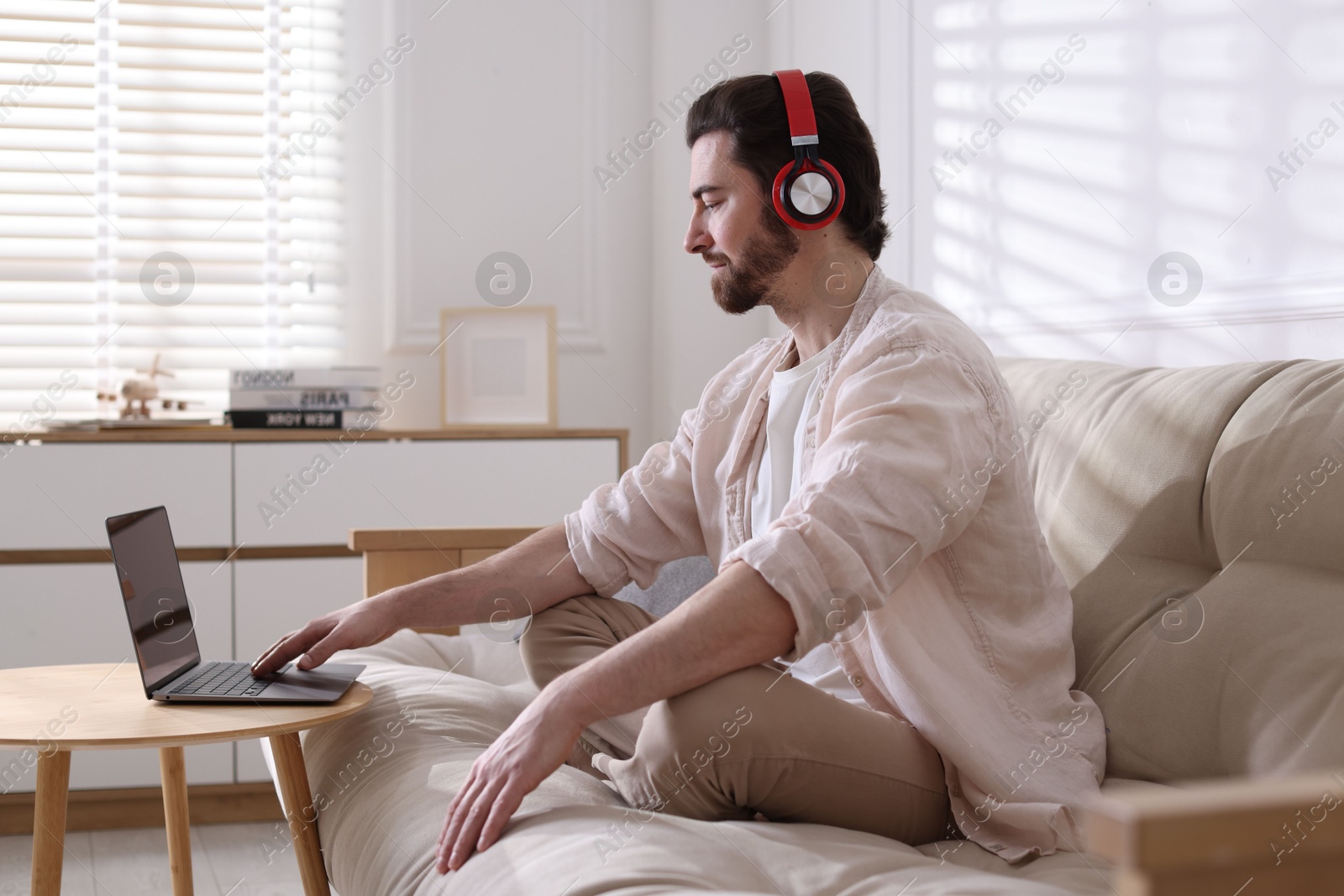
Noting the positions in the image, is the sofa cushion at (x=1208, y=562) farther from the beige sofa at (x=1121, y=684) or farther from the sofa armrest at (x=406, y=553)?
the sofa armrest at (x=406, y=553)

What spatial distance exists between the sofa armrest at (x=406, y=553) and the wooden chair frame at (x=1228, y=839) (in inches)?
51.7

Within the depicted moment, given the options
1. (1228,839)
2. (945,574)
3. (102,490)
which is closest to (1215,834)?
(1228,839)

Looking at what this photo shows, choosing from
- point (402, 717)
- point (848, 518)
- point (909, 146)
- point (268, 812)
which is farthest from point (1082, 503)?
point (268, 812)

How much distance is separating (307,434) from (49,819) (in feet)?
4.16

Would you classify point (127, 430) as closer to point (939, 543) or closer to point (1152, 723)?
point (939, 543)

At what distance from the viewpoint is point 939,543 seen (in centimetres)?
104

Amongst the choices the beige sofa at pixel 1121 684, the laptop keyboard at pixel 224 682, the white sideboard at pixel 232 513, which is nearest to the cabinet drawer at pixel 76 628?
the white sideboard at pixel 232 513

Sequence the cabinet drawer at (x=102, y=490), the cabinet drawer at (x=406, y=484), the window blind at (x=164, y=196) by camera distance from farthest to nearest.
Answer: the window blind at (x=164, y=196) < the cabinet drawer at (x=406, y=484) < the cabinet drawer at (x=102, y=490)

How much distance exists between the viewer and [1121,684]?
3.58ft

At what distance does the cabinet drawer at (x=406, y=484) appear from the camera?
7.69 feet

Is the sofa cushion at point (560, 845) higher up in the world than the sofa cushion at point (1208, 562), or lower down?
lower down

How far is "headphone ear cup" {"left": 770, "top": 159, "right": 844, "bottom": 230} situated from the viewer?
1.23 m

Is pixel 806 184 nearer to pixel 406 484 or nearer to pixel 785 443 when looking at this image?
pixel 785 443

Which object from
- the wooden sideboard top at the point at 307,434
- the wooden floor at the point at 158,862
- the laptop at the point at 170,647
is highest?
the wooden sideboard top at the point at 307,434
